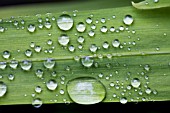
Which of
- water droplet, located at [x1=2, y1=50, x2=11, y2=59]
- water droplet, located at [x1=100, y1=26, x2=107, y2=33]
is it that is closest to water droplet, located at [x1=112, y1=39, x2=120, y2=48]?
water droplet, located at [x1=100, y1=26, x2=107, y2=33]

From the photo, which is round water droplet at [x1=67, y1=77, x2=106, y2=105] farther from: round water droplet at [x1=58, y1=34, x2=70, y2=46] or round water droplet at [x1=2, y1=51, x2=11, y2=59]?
round water droplet at [x1=2, y1=51, x2=11, y2=59]

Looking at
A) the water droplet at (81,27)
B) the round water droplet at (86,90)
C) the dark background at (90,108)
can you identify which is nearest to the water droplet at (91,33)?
the water droplet at (81,27)

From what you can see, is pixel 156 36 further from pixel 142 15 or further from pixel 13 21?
pixel 13 21

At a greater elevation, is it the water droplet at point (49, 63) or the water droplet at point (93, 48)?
the water droplet at point (93, 48)

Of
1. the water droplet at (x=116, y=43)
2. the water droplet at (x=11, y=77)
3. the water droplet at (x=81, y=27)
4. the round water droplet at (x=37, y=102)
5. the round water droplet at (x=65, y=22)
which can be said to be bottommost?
the round water droplet at (x=37, y=102)

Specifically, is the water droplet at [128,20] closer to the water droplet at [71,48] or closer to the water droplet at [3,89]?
the water droplet at [71,48]

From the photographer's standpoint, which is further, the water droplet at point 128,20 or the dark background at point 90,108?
the dark background at point 90,108

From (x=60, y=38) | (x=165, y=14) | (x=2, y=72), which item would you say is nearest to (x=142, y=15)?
(x=165, y=14)
